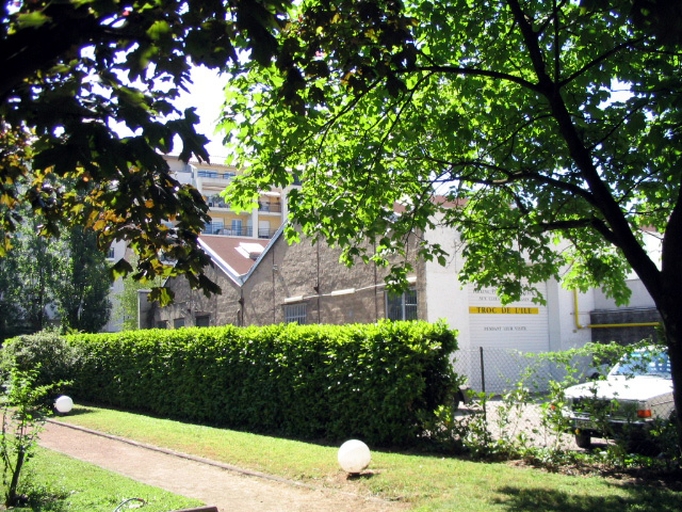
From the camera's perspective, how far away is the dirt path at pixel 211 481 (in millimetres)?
8141

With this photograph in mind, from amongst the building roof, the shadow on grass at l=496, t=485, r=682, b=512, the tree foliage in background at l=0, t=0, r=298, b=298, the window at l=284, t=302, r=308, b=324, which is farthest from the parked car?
the building roof

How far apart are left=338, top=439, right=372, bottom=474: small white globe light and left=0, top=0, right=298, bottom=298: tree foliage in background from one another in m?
4.01

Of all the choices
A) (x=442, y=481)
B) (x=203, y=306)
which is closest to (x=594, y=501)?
(x=442, y=481)

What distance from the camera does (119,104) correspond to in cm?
441

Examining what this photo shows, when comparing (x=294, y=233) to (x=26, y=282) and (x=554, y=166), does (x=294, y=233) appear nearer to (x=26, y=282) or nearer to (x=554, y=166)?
(x=554, y=166)

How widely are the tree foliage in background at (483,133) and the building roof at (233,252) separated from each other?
1890 cm

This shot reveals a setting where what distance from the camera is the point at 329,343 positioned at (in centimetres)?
1348

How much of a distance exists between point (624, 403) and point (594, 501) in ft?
10.4

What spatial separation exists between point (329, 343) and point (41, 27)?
10548mm

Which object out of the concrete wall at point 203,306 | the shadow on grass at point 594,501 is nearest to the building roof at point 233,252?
the concrete wall at point 203,306

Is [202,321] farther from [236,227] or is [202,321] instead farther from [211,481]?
[236,227]

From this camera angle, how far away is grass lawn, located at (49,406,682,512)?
7.46m

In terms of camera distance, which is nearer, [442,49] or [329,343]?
[442,49]

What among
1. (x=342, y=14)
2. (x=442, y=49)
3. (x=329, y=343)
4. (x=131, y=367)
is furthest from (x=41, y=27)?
(x=131, y=367)
